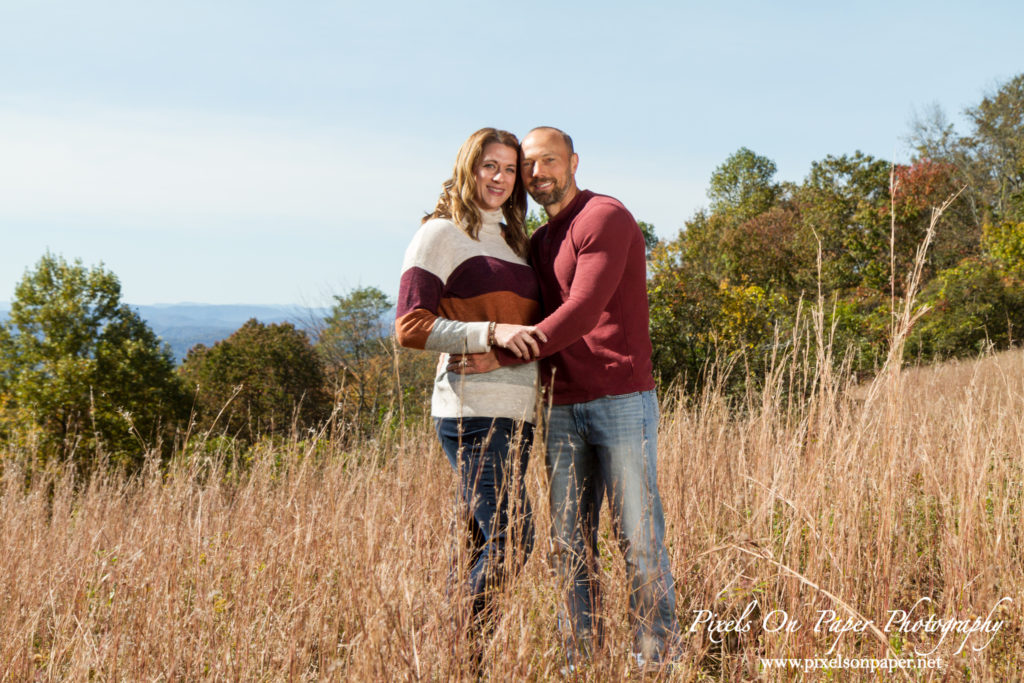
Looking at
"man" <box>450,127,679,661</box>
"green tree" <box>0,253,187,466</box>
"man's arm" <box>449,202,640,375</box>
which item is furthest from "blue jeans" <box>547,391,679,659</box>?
"green tree" <box>0,253,187,466</box>

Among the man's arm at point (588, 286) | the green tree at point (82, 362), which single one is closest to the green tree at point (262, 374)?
the green tree at point (82, 362)

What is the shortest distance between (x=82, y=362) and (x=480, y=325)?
14.6 m

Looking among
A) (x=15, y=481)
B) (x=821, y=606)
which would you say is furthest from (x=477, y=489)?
(x=15, y=481)

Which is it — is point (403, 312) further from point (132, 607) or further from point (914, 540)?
point (914, 540)

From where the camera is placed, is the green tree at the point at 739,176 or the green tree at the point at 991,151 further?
the green tree at the point at 739,176

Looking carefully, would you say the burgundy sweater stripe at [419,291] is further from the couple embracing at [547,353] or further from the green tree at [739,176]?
the green tree at [739,176]

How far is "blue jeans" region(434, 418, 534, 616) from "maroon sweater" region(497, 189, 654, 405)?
224 mm

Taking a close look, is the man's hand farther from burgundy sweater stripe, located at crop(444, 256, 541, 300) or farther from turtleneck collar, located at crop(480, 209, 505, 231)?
turtleneck collar, located at crop(480, 209, 505, 231)

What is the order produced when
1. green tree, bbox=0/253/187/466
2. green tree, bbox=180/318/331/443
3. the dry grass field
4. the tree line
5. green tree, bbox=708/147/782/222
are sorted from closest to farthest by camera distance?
1. the dry grass field
2. the tree line
3. green tree, bbox=0/253/187/466
4. green tree, bbox=180/318/331/443
5. green tree, bbox=708/147/782/222

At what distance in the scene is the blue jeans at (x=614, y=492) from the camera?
2240 millimetres

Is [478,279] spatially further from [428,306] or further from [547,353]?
[547,353]

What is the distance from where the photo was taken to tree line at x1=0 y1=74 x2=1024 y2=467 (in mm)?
7238

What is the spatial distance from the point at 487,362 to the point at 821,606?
46.9 inches

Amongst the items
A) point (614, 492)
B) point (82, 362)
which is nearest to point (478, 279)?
point (614, 492)
